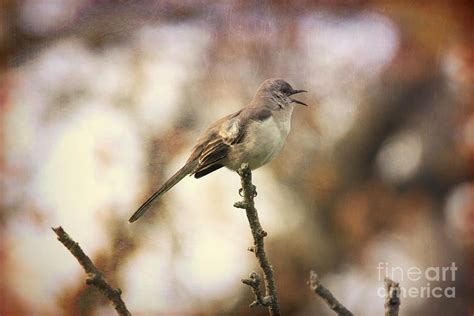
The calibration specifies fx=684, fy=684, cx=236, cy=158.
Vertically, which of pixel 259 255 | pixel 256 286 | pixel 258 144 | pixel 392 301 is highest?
pixel 258 144

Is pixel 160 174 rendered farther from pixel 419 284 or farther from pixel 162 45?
pixel 419 284

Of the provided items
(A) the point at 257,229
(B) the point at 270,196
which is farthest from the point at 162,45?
(A) the point at 257,229

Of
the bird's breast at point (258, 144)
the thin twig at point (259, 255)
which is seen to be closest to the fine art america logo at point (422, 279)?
the bird's breast at point (258, 144)

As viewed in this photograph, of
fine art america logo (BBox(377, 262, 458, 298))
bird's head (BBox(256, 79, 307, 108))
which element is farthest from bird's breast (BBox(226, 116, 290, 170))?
fine art america logo (BBox(377, 262, 458, 298))

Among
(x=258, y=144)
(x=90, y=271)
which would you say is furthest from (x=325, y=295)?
(x=258, y=144)

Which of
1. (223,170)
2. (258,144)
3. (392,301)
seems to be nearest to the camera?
(392,301)

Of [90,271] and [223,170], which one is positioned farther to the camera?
[223,170]

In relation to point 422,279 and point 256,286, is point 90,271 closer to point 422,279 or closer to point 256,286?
point 256,286
